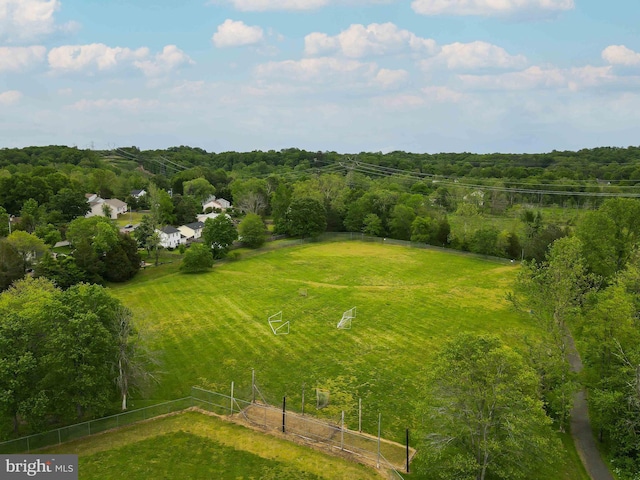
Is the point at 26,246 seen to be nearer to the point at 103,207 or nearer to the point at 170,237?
the point at 170,237

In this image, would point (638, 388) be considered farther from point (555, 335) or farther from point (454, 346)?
point (454, 346)

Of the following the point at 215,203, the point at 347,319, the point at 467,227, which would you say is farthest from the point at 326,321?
the point at 215,203

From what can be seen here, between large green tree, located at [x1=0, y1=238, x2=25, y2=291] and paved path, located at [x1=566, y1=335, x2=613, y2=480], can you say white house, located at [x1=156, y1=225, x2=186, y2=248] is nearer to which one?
large green tree, located at [x1=0, y1=238, x2=25, y2=291]

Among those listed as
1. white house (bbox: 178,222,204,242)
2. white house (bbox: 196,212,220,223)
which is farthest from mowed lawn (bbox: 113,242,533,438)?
white house (bbox: 196,212,220,223)

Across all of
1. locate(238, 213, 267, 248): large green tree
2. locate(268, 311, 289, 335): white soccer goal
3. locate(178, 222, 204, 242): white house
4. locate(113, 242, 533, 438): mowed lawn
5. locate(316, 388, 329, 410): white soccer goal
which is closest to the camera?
locate(316, 388, 329, 410): white soccer goal

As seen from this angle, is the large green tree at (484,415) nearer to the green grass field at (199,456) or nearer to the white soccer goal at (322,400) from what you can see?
the green grass field at (199,456)

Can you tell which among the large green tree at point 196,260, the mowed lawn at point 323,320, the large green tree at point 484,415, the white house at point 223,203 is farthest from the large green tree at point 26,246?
the white house at point 223,203

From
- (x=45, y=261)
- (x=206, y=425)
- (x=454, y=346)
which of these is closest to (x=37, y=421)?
(x=206, y=425)
